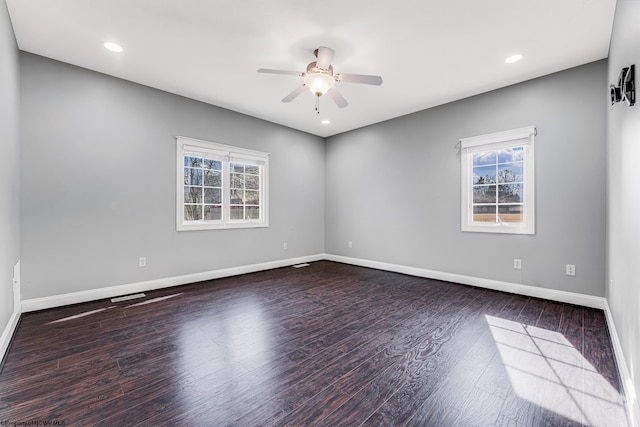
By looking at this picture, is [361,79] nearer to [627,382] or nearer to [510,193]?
[510,193]

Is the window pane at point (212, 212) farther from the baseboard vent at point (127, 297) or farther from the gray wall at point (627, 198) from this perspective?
the gray wall at point (627, 198)

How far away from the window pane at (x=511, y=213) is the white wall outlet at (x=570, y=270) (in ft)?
2.34

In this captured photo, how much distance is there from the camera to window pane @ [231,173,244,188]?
15.8 ft

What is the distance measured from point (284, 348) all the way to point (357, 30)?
2.87 metres

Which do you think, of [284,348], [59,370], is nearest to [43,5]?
[59,370]

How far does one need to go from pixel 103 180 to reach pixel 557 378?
4.77 m

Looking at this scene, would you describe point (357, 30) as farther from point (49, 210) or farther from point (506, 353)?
point (49, 210)

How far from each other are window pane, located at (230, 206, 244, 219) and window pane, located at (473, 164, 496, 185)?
375cm

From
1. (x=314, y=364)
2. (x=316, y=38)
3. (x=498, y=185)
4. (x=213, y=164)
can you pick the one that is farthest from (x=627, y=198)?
(x=213, y=164)

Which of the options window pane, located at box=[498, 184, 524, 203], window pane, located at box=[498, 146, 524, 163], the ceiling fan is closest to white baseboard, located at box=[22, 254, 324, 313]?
the ceiling fan

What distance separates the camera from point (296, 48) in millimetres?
2906

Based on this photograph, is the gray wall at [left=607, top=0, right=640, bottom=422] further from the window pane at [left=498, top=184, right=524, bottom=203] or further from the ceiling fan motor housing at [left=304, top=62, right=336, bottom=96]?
the ceiling fan motor housing at [left=304, top=62, right=336, bottom=96]

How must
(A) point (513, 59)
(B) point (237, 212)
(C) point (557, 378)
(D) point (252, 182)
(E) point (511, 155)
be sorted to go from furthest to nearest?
1. (D) point (252, 182)
2. (B) point (237, 212)
3. (E) point (511, 155)
4. (A) point (513, 59)
5. (C) point (557, 378)

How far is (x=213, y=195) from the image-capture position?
4.57m
